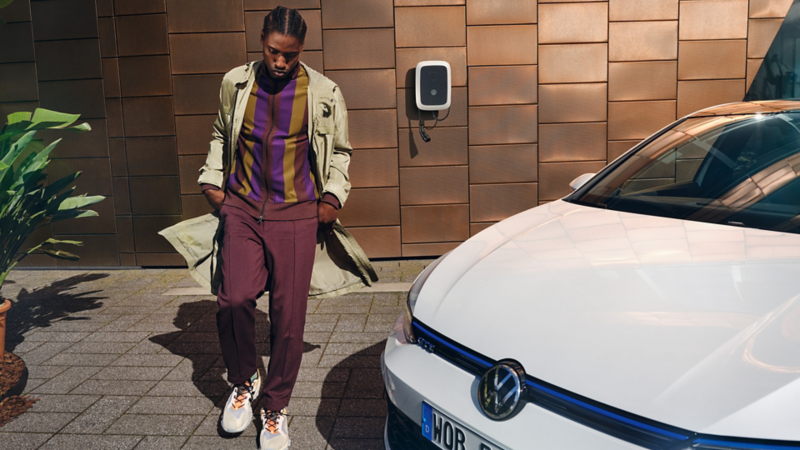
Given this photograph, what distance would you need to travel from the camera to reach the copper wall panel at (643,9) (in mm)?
6422

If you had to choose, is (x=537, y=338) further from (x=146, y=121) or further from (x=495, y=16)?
(x=146, y=121)

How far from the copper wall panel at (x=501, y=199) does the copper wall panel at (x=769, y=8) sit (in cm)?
279

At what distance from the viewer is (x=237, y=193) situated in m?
2.96

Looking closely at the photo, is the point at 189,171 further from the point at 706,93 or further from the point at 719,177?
the point at 706,93

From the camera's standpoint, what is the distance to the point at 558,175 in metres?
6.73

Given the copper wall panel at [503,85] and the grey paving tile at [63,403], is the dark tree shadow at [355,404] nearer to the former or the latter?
the grey paving tile at [63,403]

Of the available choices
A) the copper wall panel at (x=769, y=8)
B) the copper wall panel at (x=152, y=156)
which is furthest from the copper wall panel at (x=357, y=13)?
the copper wall panel at (x=769, y=8)

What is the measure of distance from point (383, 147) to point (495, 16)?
175 centimetres

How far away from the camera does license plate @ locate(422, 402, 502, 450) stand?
1762mm

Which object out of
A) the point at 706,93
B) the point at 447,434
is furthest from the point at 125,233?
the point at 706,93

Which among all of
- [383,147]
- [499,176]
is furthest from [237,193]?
[499,176]

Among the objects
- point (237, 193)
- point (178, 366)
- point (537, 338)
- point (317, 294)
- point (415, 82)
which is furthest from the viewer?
point (415, 82)

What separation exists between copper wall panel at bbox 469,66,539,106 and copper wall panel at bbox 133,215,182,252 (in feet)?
11.4

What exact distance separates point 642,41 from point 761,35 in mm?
1201
